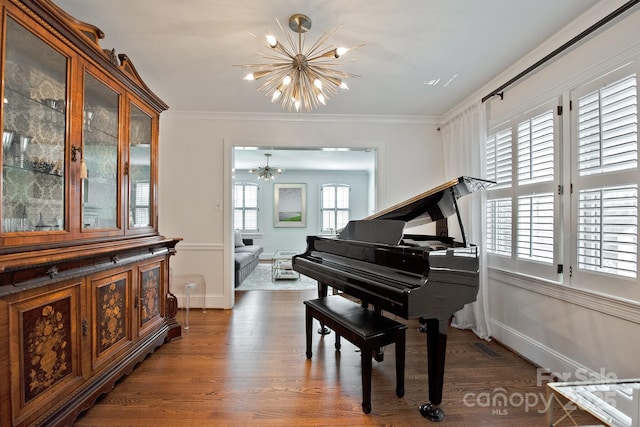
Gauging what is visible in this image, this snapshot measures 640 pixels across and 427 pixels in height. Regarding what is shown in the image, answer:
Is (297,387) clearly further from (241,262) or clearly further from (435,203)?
(241,262)

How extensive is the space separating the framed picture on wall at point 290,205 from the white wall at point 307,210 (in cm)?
10

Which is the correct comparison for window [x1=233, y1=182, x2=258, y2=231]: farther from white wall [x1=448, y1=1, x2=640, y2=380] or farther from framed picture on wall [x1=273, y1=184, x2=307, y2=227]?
white wall [x1=448, y1=1, x2=640, y2=380]

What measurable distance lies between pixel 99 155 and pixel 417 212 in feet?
8.03

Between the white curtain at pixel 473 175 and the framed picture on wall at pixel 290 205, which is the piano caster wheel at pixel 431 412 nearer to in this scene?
the white curtain at pixel 473 175

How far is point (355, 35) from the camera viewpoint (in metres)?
2.11

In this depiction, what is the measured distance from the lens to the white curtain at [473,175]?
2.83 m

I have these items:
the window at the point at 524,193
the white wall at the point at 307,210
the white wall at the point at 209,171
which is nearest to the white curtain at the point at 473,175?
the window at the point at 524,193

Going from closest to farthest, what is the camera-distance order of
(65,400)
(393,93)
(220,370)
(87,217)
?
(65,400) → (87,217) → (220,370) → (393,93)

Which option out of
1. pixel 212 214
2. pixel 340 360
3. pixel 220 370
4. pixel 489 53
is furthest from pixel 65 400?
pixel 489 53

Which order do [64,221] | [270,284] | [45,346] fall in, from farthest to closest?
1. [270,284]
2. [64,221]
3. [45,346]

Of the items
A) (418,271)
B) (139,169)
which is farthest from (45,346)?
(418,271)

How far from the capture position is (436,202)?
83.4 inches

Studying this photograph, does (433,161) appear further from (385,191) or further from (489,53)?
(489,53)

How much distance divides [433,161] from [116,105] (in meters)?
3.60
